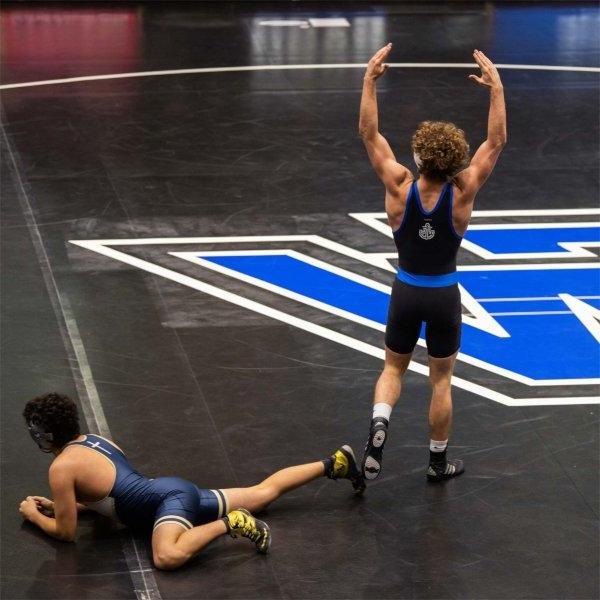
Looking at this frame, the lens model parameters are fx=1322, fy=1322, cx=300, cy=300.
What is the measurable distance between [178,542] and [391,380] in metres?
1.63

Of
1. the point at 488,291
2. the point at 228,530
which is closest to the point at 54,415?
the point at 228,530

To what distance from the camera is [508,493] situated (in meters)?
7.78

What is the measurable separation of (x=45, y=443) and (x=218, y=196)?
5.55 metres

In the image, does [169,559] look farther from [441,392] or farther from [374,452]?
[441,392]

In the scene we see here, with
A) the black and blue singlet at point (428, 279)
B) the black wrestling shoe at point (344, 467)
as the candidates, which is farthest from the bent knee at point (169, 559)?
the black and blue singlet at point (428, 279)

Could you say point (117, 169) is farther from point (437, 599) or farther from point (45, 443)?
point (437, 599)

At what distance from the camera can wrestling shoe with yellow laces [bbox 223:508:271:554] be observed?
23.1 feet

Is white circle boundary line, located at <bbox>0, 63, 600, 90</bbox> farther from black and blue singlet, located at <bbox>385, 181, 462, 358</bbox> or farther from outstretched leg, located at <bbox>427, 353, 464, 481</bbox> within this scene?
outstretched leg, located at <bbox>427, 353, 464, 481</bbox>

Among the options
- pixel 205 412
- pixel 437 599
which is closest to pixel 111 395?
pixel 205 412

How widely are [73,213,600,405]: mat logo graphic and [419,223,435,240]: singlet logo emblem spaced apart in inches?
72.7

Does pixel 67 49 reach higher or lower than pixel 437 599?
higher

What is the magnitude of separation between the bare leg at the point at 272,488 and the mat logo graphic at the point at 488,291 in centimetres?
179

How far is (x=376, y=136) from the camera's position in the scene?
7508 mm

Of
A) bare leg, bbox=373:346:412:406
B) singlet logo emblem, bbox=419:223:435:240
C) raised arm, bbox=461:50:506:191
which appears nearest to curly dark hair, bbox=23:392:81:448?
bare leg, bbox=373:346:412:406
